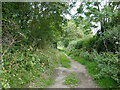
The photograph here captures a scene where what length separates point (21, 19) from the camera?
3736 mm

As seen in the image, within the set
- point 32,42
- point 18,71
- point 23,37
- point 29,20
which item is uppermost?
point 29,20

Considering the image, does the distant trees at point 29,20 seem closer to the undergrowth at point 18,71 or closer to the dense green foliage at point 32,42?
the dense green foliage at point 32,42

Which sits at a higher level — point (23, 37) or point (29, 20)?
point (29, 20)

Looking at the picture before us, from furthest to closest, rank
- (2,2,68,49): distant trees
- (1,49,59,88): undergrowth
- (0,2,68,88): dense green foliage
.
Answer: (2,2,68,49): distant trees, (0,2,68,88): dense green foliage, (1,49,59,88): undergrowth

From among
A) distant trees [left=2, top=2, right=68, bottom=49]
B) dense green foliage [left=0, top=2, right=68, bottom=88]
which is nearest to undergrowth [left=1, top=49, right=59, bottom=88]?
dense green foliage [left=0, top=2, right=68, bottom=88]

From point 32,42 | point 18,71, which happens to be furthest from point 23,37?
point 18,71

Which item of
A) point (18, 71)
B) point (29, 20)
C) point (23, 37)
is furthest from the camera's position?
point (29, 20)

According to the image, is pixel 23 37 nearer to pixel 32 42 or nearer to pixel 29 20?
pixel 32 42

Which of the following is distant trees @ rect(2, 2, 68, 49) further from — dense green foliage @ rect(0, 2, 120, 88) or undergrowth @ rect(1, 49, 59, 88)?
undergrowth @ rect(1, 49, 59, 88)

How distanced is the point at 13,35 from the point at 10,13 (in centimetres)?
80

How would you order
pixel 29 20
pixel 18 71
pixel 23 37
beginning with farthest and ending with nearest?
pixel 29 20 < pixel 23 37 < pixel 18 71

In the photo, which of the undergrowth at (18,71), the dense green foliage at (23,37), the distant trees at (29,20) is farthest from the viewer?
the distant trees at (29,20)

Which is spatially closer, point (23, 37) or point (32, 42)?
point (23, 37)

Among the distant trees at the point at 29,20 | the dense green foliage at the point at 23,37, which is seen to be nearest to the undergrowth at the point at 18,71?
the dense green foliage at the point at 23,37
